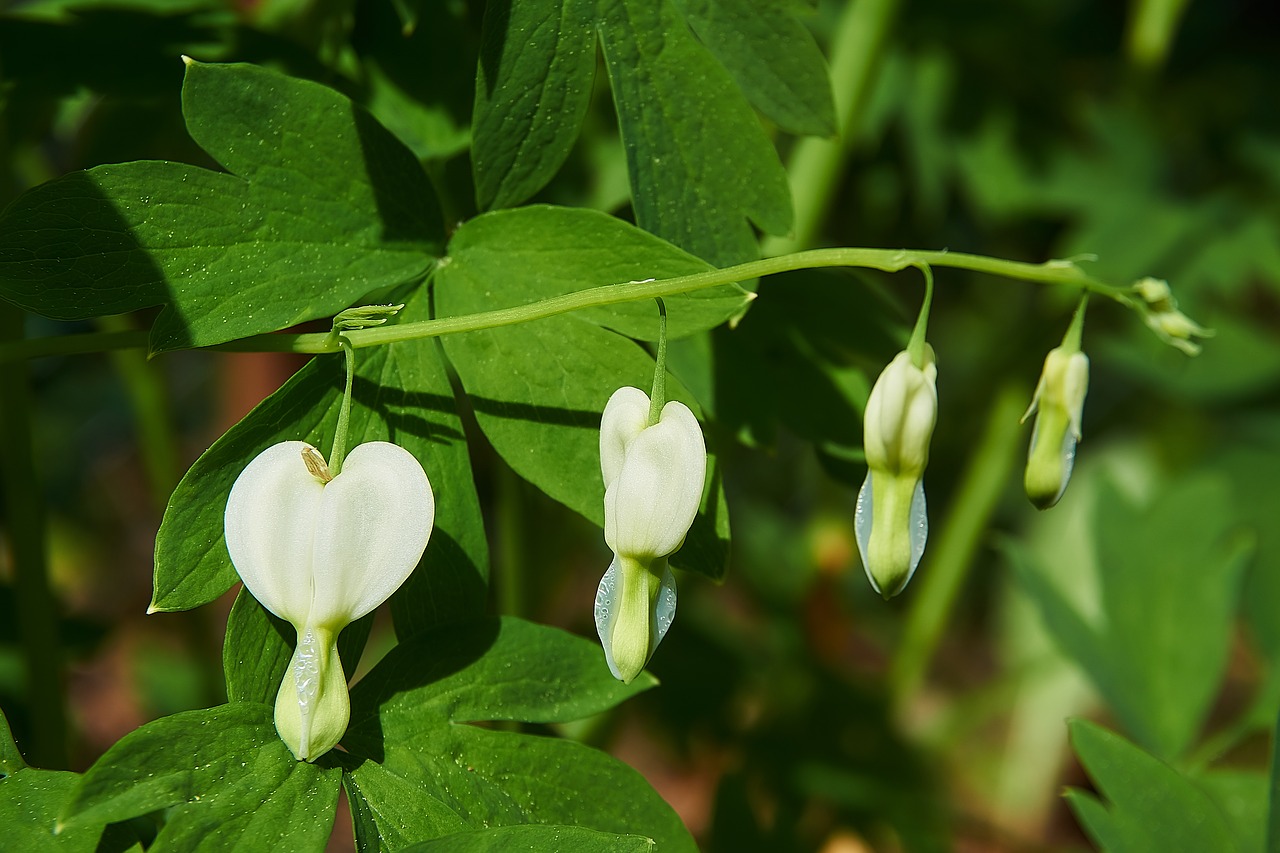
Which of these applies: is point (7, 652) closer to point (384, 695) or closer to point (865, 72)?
point (384, 695)

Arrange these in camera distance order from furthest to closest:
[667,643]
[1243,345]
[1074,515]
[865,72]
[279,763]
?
[1074,515], [1243,345], [667,643], [865,72], [279,763]

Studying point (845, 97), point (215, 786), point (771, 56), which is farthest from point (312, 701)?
point (845, 97)

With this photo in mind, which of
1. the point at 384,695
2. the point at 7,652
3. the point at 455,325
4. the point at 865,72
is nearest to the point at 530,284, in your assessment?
the point at 455,325

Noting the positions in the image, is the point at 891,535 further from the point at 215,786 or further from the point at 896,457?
the point at 215,786

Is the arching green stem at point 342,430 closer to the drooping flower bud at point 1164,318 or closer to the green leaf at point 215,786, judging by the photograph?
the green leaf at point 215,786

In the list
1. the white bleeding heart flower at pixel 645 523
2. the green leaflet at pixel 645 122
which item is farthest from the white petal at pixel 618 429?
the green leaflet at pixel 645 122

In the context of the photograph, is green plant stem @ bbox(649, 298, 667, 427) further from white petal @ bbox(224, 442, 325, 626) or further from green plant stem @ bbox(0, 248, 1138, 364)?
white petal @ bbox(224, 442, 325, 626)
